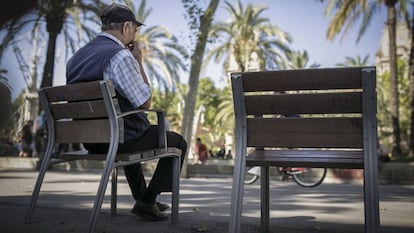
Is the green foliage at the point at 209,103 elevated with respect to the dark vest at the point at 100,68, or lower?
elevated

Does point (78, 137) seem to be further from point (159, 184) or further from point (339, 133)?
point (339, 133)

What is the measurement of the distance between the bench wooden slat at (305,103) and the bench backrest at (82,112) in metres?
0.84

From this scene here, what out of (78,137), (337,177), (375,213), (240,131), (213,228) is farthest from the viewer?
(337,177)

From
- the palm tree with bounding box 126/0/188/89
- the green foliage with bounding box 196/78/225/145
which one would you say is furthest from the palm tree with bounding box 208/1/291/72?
the green foliage with bounding box 196/78/225/145

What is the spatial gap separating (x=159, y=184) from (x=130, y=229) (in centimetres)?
39

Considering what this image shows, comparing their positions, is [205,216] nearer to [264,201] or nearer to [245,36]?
[264,201]

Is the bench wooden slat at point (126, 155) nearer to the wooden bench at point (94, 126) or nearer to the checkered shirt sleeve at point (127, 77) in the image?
the wooden bench at point (94, 126)

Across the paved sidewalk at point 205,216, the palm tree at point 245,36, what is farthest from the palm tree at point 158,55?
the paved sidewalk at point 205,216

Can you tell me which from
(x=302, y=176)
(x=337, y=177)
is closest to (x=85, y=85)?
(x=302, y=176)

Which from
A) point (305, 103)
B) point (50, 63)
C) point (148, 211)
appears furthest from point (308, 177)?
point (50, 63)

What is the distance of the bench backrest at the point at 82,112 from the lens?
264cm

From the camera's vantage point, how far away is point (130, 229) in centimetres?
297

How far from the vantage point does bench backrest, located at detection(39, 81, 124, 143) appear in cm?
264

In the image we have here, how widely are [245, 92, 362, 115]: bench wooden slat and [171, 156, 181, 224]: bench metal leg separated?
1.04m
